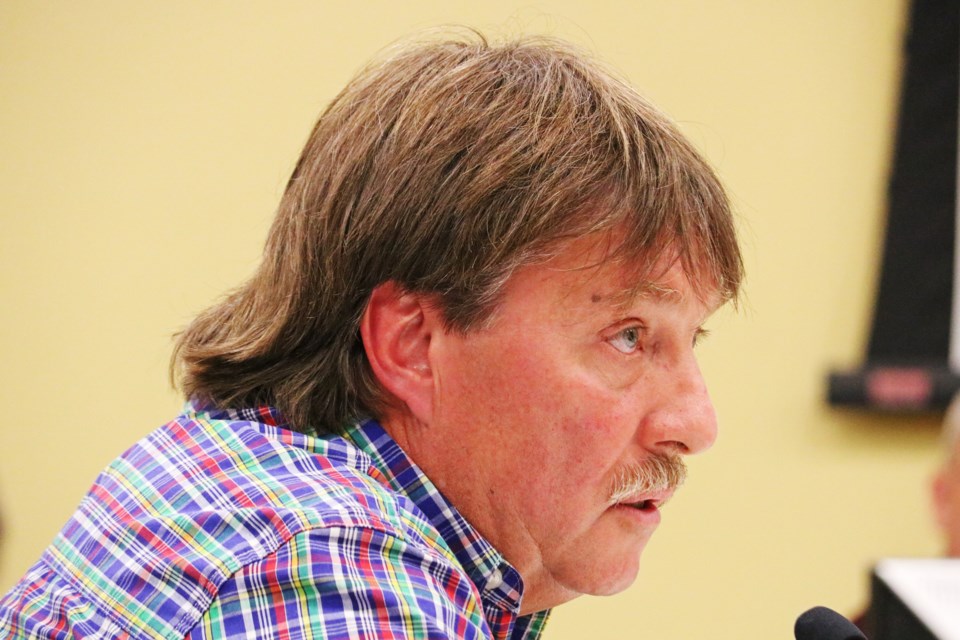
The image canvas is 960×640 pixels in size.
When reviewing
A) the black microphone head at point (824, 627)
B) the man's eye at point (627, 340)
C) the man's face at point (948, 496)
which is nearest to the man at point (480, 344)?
the man's eye at point (627, 340)

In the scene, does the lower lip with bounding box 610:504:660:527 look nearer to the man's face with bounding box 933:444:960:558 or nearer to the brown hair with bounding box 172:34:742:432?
the brown hair with bounding box 172:34:742:432

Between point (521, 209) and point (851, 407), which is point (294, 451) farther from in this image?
point (851, 407)

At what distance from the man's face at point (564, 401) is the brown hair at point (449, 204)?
0.08 feet

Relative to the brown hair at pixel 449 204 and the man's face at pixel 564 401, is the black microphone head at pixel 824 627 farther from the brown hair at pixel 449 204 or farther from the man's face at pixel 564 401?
the brown hair at pixel 449 204

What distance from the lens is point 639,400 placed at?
35.2 inches

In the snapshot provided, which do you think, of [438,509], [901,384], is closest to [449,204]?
[438,509]

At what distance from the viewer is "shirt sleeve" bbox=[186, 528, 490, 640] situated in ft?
2.14

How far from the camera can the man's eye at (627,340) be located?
0.89 meters

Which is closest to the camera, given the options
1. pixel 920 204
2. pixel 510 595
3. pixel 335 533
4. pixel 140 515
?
pixel 335 533

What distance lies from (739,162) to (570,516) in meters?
1.93

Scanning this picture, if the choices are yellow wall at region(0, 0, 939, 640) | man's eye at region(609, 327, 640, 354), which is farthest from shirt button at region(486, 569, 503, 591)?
yellow wall at region(0, 0, 939, 640)

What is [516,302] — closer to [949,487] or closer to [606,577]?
[606,577]

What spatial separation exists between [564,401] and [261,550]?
294 mm

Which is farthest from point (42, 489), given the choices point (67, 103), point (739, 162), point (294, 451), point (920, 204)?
point (920, 204)
